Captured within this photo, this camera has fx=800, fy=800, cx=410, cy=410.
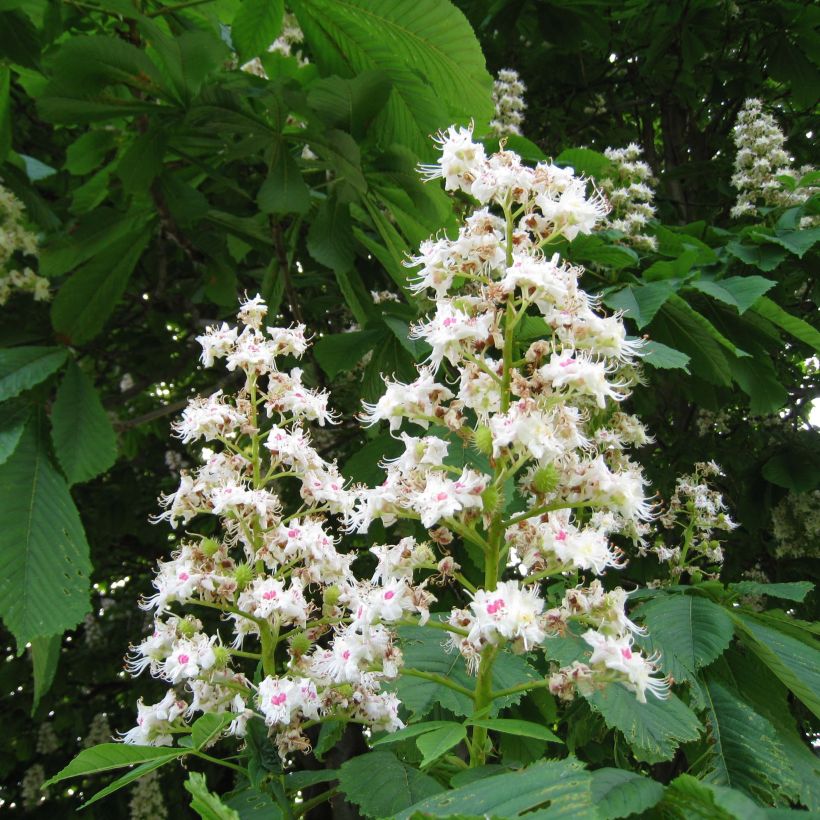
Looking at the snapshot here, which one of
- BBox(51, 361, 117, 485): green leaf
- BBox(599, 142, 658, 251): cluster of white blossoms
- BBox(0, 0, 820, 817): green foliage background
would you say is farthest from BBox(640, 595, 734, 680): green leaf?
BBox(599, 142, 658, 251): cluster of white blossoms

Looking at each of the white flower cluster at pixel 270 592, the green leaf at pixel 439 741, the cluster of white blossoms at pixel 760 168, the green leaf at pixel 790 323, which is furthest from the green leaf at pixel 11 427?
the cluster of white blossoms at pixel 760 168

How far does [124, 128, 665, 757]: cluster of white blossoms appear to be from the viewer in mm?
1063

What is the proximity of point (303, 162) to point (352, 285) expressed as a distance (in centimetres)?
38

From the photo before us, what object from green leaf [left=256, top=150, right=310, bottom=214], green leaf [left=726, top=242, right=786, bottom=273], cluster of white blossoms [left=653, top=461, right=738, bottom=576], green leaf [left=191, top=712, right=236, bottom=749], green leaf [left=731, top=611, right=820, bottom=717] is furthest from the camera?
green leaf [left=726, top=242, right=786, bottom=273]

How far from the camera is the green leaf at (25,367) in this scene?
162 cm

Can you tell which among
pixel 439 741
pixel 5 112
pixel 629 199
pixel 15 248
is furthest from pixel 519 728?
pixel 629 199

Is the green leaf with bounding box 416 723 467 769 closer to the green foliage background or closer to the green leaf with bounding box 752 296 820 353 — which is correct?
the green foliage background

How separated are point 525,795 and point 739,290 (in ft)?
5.89

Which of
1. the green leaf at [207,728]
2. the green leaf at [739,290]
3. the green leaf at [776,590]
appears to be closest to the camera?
the green leaf at [207,728]

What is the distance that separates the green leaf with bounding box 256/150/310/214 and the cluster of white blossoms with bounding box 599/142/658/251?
4.24 ft

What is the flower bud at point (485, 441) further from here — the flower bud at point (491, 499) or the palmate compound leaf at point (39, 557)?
the palmate compound leaf at point (39, 557)

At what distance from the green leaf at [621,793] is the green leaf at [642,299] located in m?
1.29

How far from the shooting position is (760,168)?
11.4 ft

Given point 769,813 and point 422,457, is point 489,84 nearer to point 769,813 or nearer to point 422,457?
point 422,457
